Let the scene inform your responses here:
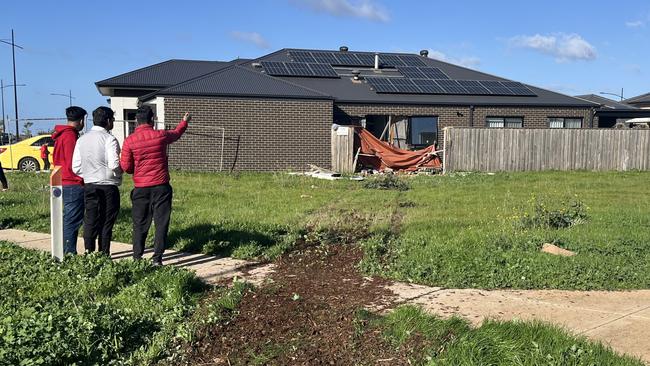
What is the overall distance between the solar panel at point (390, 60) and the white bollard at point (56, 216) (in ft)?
74.5

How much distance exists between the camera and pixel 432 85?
24078 mm

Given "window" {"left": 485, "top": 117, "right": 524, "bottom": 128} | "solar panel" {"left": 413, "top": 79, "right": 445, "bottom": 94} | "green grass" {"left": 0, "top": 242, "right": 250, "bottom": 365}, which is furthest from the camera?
"window" {"left": 485, "top": 117, "right": 524, "bottom": 128}

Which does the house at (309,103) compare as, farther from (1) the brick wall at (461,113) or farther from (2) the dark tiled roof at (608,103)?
(2) the dark tiled roof at (608,103)

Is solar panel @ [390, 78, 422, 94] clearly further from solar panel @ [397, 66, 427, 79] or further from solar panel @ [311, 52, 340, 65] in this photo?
solar panel @ [311, 52, 340, 65]

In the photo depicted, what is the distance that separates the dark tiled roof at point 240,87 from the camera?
19.7 meters

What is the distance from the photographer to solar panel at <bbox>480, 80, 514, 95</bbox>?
79.3 feet

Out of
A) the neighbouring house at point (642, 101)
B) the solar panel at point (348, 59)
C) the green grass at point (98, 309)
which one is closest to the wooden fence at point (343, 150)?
the solar panel at point (348, 59)

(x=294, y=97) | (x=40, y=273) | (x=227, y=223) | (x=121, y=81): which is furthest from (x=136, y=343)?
(x=121, y=81)

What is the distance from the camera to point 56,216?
620 centimetres

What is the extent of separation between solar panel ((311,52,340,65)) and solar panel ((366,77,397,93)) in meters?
3.09

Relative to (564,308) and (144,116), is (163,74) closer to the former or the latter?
(144,116)

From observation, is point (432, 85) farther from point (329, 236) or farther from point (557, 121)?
point (329, 236)

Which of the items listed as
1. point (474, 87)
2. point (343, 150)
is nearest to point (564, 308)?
point (343, 150)

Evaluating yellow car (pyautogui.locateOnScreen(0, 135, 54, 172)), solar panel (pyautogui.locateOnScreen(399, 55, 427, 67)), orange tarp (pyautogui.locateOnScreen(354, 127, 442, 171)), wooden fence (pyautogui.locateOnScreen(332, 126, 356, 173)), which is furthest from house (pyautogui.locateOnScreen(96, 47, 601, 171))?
yellow car (pyautogui.locateOnScreen(0, 135, 54, 172))
